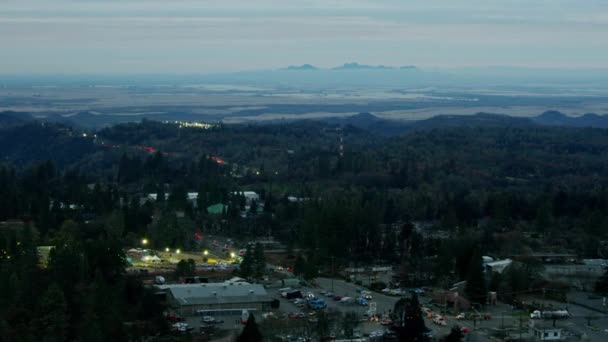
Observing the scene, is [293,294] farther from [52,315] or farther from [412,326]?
[52,315]

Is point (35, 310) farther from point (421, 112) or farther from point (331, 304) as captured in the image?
point (421, 112)

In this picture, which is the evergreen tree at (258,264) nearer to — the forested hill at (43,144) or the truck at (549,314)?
the truck at (549,314)

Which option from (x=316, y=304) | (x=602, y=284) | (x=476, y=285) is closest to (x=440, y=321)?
(x=476, y=285)

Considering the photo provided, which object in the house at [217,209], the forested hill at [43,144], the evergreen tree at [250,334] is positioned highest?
the evergreen tree at [250,334]

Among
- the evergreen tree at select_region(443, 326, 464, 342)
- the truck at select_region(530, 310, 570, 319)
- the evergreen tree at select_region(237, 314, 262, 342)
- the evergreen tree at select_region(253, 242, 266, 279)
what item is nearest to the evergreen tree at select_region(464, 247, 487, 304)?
the truck at select_region(530, 310, 570, 319)

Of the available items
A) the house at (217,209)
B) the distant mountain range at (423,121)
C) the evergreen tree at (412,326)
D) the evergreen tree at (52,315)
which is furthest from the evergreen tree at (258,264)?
the distant mountain range at (423,121)

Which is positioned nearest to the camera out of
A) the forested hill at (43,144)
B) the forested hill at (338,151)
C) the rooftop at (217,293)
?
the rooftop at (217,293)

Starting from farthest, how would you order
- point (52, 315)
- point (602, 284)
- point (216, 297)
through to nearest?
point (602, 284) < point (216, 297) < point (52, 315)
